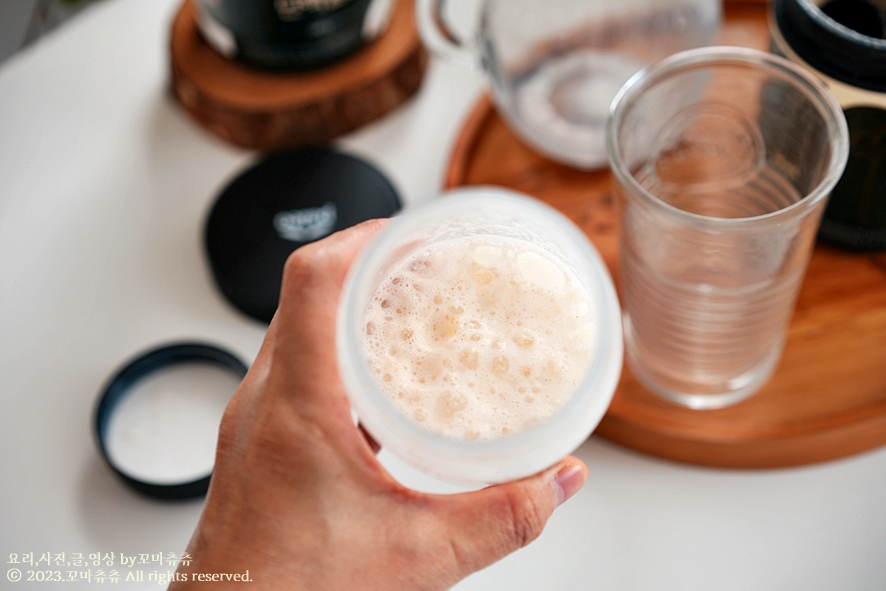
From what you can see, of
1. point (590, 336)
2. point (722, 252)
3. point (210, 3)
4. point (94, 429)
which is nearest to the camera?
point (590, 336)

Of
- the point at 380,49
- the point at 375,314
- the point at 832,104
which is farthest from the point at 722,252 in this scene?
the point at 380,49

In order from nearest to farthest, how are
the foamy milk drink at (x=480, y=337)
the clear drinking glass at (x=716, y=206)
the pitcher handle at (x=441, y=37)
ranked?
the foamy milk drink at (x=480, y=337)
the clear drinking glass at (x=716, y=206)
the pitcher handle at (x=441, y=37)

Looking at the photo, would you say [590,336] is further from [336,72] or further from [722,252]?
[336,72]

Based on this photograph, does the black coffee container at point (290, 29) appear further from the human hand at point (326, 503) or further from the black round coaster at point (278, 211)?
the human hand at point (326, 503)

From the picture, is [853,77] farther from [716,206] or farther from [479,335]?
[479,335]

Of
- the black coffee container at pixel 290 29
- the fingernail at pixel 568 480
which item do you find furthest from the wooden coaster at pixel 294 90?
the fingernail at pixel 568 480

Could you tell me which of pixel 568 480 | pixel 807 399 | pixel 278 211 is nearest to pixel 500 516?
pixel 568 480
